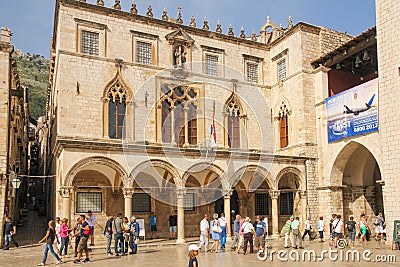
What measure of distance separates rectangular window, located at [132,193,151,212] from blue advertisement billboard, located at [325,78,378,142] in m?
10.2

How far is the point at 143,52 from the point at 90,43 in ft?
9.71

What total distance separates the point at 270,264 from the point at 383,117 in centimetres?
982

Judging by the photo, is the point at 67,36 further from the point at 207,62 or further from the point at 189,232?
the point at 189,232

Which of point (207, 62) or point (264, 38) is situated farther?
point (264, 38)

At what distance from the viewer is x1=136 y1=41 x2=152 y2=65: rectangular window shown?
23.9 meters

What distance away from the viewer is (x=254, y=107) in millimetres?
26562

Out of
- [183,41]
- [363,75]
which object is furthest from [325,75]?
[183,41]

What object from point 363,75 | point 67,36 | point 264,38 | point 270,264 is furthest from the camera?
point 264,38

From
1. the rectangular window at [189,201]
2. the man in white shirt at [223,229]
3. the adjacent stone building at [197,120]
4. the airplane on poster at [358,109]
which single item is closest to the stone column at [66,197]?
the adjacent stone building at [197,120]

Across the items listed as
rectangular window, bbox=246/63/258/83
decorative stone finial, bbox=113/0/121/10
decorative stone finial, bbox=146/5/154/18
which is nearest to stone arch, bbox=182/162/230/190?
rectangular window, bbox=246/63/258/83

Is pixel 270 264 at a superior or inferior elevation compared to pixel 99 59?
inferior

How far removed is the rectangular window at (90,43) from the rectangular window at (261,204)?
12206 millimetres

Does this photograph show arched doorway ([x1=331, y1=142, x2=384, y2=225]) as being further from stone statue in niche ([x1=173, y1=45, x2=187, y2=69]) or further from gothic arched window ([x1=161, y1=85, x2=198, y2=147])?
stone statue in niche ([x1=173, y1=45, x2=187, y2=69])

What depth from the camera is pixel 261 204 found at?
1005 inches
